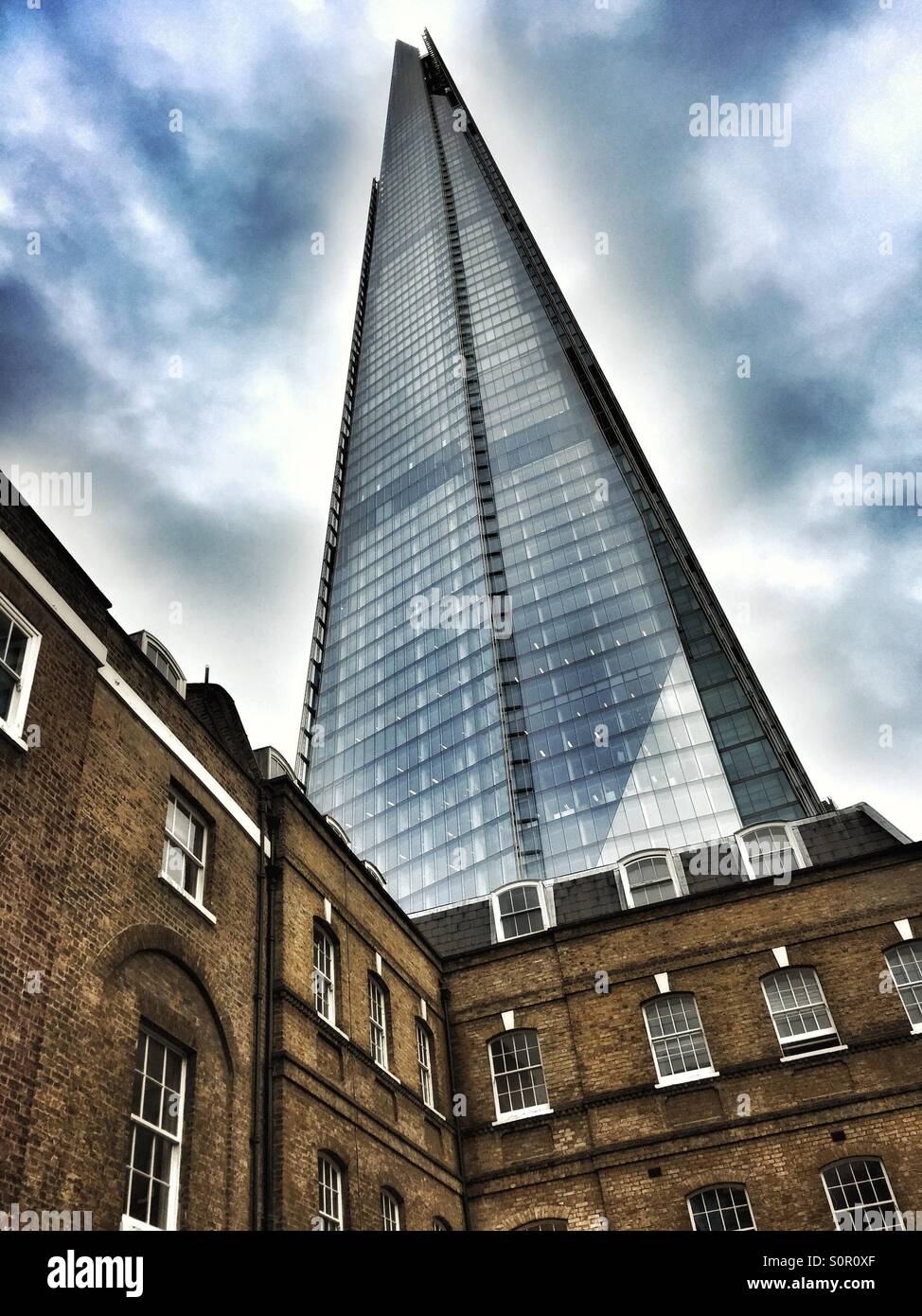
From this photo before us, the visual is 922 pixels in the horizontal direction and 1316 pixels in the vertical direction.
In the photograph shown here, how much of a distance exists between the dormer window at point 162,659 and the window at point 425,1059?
10.1 metres

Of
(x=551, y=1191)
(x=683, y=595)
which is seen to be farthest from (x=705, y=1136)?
(x=683, y=595)

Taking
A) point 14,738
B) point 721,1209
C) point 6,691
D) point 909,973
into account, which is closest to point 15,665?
point 6,691

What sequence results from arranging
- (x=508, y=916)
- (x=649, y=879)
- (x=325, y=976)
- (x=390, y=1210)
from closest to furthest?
(x=390, y=1210) < (x=325, y=976) < (x=649, y=879) < (x=508, y=916)

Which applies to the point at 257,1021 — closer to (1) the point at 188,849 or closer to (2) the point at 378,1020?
(1) the point at 188,849

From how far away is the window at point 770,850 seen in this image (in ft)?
73.6

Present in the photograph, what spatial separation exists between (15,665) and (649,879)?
17526 millimetres

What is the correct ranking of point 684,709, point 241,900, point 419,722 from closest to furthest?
point 241,900, point 684,709, point 419,722

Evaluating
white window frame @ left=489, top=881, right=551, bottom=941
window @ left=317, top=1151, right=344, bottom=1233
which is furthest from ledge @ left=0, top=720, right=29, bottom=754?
white window frame @ left=489, top=881, right=551, bottom=941

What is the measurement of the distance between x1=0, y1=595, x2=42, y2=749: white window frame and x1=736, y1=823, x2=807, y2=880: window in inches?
676

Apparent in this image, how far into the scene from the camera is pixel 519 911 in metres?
24.5

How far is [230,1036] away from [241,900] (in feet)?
7.28

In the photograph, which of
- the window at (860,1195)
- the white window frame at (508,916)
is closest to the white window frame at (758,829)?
the white window frame at (508,916)

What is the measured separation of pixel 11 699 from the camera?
1027 cm
